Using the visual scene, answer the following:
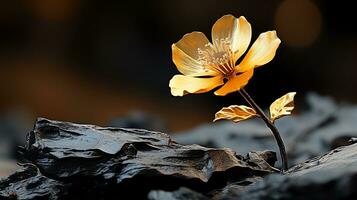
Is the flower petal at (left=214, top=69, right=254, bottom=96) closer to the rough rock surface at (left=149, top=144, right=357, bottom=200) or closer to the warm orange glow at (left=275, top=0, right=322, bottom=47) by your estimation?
the rough rock surface at (left=149, top=144, right=357, bottom=200)

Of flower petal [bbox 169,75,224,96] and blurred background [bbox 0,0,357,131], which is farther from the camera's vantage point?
blurred background [bbox 0,0,357,131]

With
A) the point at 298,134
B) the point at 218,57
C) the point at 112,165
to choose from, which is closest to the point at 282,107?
the point at 218,57

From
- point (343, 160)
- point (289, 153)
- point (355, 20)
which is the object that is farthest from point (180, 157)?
point (355, 20)

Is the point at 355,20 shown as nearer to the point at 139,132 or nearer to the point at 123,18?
the point at 123,18

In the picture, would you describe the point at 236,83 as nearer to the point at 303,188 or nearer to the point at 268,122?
the point at 268,122

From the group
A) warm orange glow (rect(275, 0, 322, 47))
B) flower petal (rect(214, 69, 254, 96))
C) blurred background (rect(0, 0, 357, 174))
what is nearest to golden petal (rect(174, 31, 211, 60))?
flower petal (rect(214, 69, 254, 96))

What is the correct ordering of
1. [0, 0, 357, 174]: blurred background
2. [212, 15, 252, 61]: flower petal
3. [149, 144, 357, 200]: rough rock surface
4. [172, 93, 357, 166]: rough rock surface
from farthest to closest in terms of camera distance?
[0, 0, 357, 174]: blurred background
[172, 93, 357, 166]: rough rock surface
[212, 15, 252, 61]: flower petal
[149, 144, 357, 200]: rough rock surface

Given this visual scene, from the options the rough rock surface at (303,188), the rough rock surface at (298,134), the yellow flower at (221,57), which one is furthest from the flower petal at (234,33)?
the rough rock surface at (298,134)
